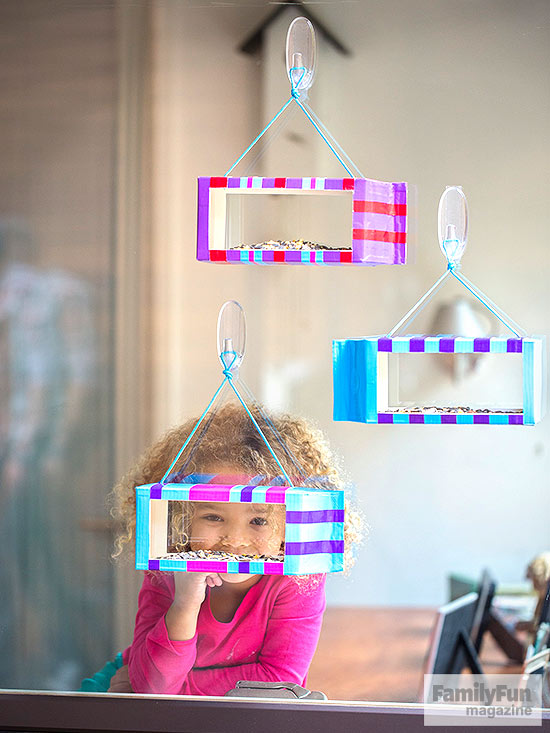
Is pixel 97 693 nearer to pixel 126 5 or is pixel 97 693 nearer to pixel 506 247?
pixel 506 247

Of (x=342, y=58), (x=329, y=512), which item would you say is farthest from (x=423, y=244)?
(x=329, y=512)

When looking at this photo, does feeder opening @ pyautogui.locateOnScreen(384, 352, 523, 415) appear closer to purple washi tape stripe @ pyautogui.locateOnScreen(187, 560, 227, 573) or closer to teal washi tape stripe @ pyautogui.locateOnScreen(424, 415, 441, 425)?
teal washi tape stripe @ pyautogui.locateOnScreen(424, 415, 441, 425)

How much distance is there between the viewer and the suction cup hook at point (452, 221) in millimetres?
1876

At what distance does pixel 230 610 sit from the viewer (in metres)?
2.02

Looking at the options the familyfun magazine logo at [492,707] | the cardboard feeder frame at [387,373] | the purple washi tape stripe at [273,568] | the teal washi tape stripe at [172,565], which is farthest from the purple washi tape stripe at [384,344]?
the familyfun magazine logo at [492,707]

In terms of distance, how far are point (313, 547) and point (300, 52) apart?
1.10 metres

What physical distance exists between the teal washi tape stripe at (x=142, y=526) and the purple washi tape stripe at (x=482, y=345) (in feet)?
2.33

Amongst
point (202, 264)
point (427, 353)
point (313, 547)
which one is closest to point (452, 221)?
point (427, 353)

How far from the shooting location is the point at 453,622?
108 inches

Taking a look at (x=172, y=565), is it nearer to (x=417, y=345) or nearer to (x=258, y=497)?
(x=258, y=497)

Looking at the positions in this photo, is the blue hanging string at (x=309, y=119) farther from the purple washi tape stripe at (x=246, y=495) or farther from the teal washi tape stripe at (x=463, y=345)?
the purple washi tape stripe at (x=246, y=495)

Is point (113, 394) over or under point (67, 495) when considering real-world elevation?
over

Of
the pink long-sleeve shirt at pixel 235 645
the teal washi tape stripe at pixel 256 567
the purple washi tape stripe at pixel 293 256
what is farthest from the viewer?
the pink long-sleeve shirt at pixel 235 645

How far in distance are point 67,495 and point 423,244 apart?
1062mm
